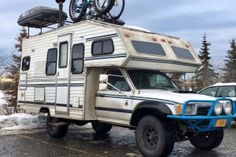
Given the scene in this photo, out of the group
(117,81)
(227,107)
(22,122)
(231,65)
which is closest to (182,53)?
(117,81)

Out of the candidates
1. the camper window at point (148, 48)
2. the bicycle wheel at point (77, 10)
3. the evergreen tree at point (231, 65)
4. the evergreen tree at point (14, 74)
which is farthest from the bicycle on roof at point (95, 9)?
the evergreen tree at point (231, 65)

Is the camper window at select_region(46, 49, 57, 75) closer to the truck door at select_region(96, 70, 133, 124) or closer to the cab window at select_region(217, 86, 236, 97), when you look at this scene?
the truck door at select_region(96, 70, 133, 124)

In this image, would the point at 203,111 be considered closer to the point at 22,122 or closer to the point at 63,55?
the point at 63,55

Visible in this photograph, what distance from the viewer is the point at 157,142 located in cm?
834

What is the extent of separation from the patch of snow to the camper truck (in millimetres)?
911

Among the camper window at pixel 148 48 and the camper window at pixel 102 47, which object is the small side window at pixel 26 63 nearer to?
the camper window at pixel 102 47

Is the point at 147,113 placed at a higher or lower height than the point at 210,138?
higher

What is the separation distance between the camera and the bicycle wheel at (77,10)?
12.5 meters

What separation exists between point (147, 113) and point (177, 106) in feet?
3.04

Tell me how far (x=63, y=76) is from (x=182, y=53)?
10.7ft

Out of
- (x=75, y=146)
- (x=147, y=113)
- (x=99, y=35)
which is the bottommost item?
(x=75, y=146)

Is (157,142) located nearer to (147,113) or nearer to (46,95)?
(147,113)

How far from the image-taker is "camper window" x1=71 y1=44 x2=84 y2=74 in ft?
34.5

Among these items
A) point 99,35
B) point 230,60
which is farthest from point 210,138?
point 230,60
